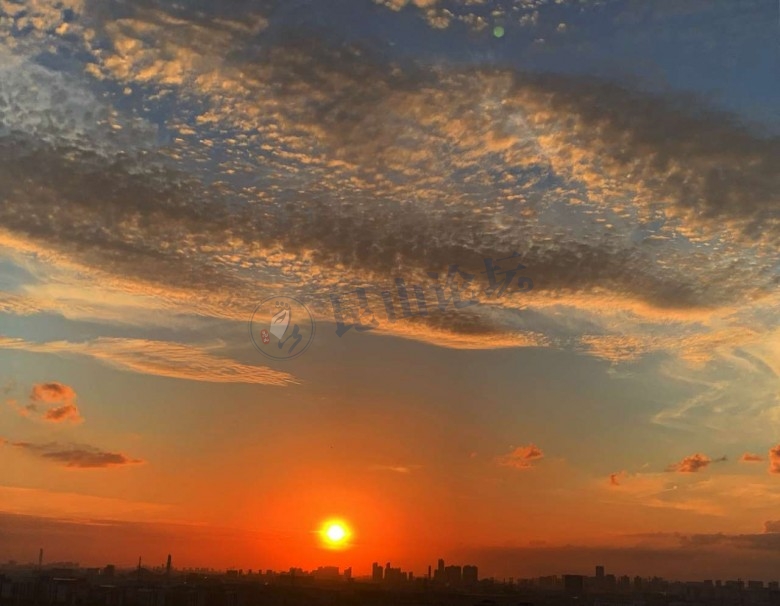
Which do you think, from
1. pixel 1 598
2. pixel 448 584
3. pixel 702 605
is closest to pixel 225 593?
pixel 1 598

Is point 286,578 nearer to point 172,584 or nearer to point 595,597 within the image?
point 172,584

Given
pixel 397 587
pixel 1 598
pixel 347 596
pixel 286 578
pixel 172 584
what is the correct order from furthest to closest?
pixel 286 578
pixel 397 587
pixel 172 584
pixel 347 596
pixel 1 598

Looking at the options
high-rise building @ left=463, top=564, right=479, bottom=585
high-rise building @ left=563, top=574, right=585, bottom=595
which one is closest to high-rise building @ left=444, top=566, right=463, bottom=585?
high-rise building @ left=463, top=564, right=479, bottom=585

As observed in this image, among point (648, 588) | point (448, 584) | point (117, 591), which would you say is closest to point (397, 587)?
point (448, 584)

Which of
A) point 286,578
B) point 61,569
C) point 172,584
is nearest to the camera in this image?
point 172,584

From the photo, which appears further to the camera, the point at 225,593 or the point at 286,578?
the point at 286,578

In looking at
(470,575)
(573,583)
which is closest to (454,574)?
(470,575)

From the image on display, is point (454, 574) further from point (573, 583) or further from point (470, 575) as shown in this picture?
point (573, 583)

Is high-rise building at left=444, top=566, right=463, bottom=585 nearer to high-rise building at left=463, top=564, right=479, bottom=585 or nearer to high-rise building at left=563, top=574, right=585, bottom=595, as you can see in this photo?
high-rise building at left=463, top=564, right=479, bottom=585

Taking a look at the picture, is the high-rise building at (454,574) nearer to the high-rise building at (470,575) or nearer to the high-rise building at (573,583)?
the high-rise building at (470,575)

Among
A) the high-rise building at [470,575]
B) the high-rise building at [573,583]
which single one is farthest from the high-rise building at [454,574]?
the high-rise building at [573,583]
